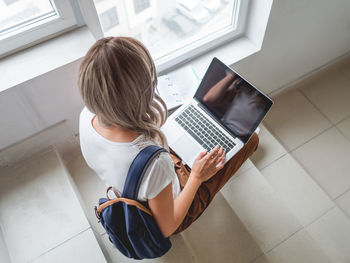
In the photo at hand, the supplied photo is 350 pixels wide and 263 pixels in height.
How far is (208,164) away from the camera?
1.17 m

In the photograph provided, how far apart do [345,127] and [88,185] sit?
5.25 feet

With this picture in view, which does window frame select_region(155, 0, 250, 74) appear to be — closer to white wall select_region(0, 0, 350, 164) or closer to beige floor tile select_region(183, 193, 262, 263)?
white wall select_region(0, 0, 350, 164)

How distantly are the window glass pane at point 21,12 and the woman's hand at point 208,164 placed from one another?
0.81 metres

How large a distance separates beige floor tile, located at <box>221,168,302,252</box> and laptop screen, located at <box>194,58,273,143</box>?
399 mm

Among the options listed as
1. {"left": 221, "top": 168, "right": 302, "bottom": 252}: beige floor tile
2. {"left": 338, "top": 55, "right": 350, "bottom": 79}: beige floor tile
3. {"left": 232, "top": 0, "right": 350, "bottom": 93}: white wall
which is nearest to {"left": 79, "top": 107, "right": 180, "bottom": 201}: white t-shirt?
{"left": 221, "top": 168, "right": 302, "bottom": 252}: beige floor tile

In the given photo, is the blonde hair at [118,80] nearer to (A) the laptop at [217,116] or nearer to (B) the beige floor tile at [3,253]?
(A) the laptop at [217,116]

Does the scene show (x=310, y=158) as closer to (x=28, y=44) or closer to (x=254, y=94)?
(x=254, y=94)

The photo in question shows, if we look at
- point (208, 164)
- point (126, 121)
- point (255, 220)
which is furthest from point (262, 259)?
point (126, 121)

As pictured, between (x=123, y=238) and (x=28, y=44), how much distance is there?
0.84 meters

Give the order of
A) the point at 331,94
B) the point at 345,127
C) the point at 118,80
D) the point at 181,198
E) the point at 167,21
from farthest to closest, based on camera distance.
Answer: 1. the point at 331,94
2. the point at 345,127
3. the point at 167,21
4. the point at 181,198
5. the point at 118,80

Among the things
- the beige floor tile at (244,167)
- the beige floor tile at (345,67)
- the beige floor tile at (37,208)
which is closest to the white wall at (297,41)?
the beige floor tile at (345,67)

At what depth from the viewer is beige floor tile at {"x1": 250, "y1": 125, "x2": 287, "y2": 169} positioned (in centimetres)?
178

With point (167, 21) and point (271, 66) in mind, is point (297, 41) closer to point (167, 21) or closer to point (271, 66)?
point (271, 66)

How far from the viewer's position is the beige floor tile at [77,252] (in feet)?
3.97
